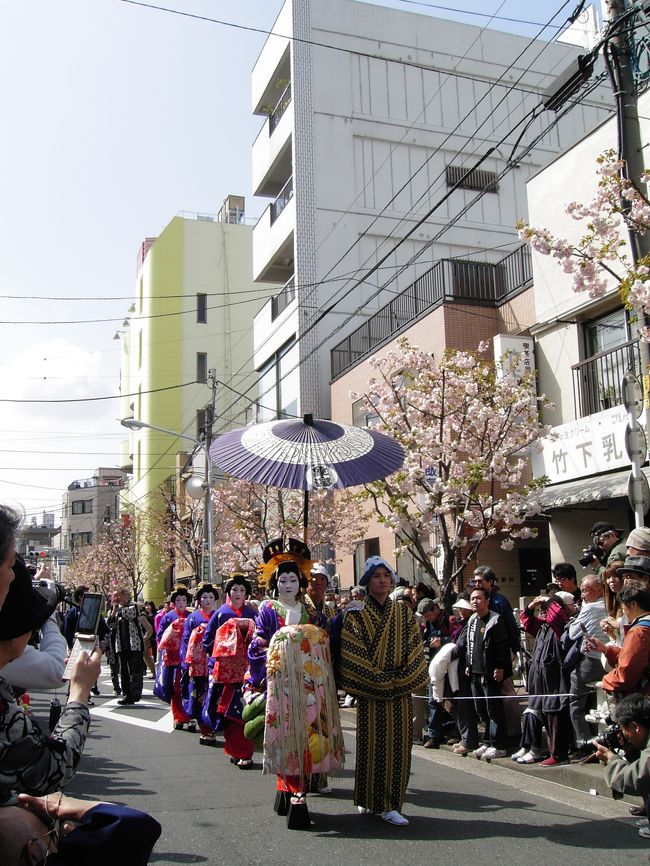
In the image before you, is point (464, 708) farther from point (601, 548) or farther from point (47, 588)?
point (47, 588)

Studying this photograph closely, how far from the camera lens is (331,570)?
82.2ft

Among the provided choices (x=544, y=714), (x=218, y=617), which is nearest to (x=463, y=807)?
(x=544, y=714)

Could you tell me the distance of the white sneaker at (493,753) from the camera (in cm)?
890

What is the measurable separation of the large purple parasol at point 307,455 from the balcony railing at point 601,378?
8118 mm

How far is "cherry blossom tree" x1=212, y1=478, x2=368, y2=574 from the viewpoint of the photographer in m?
22.4

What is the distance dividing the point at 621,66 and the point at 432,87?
20263 millimetres

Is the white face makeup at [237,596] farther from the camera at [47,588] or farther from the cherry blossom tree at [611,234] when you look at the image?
the cherry blossom tree at [611,234]

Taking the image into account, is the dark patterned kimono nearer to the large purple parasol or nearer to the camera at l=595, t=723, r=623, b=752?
the large purple parasol

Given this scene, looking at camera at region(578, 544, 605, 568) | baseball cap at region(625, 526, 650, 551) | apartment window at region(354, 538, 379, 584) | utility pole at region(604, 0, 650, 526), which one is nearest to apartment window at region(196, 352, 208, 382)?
apartment window at region(354, 538, 379, 584)

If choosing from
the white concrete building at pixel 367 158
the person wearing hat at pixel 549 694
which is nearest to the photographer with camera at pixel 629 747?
the person wearing hat at pixel 549 694

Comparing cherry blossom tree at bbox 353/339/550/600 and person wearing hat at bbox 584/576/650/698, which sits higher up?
cherry blossom tree at bbox 353/339/550/600

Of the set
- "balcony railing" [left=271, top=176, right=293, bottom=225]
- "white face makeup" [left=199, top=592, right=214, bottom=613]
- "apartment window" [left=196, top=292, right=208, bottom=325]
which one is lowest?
"white face makeup" [left=199, top=592, right=214, bottom=613]

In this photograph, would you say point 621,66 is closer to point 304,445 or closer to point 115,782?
point 304,445

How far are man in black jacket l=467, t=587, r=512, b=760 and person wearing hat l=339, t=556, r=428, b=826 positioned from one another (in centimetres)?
252
